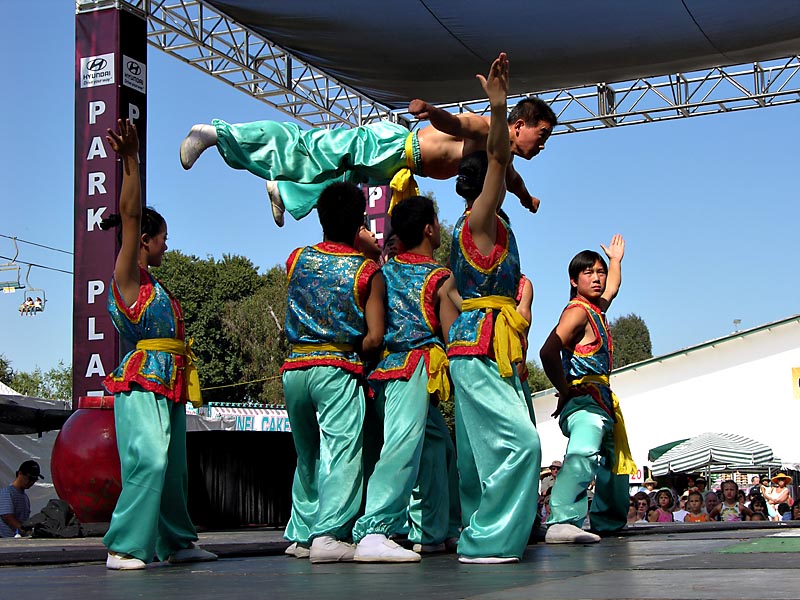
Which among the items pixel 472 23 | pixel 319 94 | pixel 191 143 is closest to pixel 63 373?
pixel 319 94

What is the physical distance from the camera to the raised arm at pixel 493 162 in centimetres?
418

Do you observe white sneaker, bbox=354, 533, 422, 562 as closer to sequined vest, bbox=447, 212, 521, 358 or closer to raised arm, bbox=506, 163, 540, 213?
sequined vest, bbox=447, 212, 521, 358

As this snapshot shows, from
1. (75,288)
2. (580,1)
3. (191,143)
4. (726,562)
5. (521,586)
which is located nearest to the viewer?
(521,586)

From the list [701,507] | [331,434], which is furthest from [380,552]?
[701,507]

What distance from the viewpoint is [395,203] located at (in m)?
5.38

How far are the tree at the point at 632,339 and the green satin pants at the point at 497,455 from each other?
2809 inches

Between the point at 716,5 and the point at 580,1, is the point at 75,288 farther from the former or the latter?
the point at 716,5

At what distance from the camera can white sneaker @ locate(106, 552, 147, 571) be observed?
4488 millimetres

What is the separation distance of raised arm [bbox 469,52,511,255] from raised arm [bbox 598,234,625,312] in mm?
2059

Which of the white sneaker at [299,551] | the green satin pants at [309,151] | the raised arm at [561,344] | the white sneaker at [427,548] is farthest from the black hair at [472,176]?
the white sneaker at [299,551]

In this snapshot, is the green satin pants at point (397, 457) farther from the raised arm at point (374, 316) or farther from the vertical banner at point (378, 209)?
the vertical banner at point (378, 209)

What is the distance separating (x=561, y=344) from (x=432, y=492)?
120 cm

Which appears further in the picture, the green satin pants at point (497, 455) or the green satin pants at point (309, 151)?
the green satin pants at point (309, 151)

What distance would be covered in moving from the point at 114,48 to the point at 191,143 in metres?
6.31
